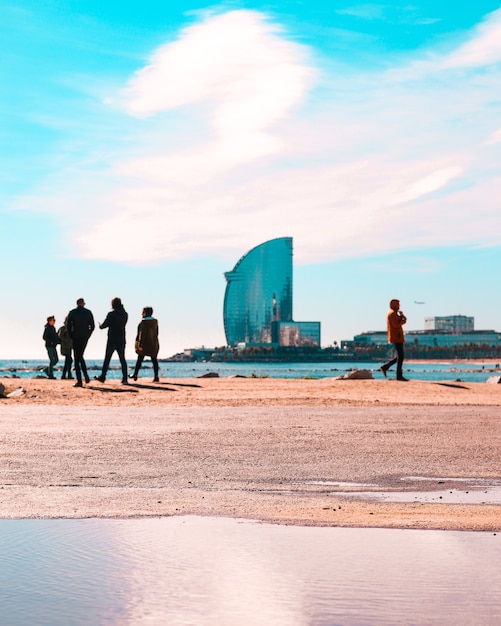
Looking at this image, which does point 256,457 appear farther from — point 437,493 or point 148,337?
point 148,337

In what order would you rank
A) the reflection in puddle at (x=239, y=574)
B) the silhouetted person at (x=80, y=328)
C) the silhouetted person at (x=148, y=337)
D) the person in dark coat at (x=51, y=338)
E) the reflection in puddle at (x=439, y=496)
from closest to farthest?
1. the reflection in puddle at (x=239, y=574)
2. the reflection in puddle at (x=439, y=496)
3. the silhouetted person at (x=80, y=328)
4. the silhouetted person at (x=148, y=337)
5. the person in dark coat at (x=51, y=338)

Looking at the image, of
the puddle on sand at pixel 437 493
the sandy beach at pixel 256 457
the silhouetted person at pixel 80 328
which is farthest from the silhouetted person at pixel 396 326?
the puddle on sand at pixel 437 493

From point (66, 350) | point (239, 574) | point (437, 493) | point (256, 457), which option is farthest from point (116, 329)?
point (239, 574)

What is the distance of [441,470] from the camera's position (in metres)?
8.96

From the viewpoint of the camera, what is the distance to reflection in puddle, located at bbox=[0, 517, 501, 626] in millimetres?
3812

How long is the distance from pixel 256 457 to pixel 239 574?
5398mm

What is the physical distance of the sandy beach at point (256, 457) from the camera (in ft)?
21.4

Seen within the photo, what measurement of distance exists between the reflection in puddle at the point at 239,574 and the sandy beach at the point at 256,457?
0.50 m

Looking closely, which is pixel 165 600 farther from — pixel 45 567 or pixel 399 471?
pixel 399 471

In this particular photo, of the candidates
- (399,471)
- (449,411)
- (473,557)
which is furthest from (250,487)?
(449,411)

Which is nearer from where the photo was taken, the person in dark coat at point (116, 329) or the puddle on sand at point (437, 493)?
the puddle on sand at point (437, 493)

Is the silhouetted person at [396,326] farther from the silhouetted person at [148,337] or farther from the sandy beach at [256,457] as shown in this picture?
the silhouetted person at [148,337]

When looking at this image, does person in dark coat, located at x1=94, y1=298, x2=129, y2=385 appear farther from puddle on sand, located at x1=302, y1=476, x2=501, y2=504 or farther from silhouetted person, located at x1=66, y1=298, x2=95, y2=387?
puddle on sand, located at x1=302, y1=476, x2=501, y2=504

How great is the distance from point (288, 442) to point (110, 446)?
6.93 ft
